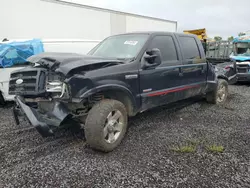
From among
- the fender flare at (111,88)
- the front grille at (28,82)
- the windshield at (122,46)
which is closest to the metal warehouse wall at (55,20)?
the windshield at (122,46)

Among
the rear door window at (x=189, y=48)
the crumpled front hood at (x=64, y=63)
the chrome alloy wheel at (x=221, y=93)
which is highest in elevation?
the rear door window at (x=189, y=48)

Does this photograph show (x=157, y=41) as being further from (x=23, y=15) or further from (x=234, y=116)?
(x=23, y=15)

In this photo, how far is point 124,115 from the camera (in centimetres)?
346

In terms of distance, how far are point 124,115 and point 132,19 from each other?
10.9 metres

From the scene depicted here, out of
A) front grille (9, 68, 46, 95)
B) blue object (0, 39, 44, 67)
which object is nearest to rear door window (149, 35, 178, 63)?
front grille (9, 68, 46, 95)

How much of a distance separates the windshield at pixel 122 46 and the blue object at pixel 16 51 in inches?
105

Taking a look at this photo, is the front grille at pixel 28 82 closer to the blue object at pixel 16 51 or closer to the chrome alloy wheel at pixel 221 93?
the blue object at pixel 16 51

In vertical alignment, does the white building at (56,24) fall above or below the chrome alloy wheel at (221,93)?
above

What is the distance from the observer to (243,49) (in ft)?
38.1

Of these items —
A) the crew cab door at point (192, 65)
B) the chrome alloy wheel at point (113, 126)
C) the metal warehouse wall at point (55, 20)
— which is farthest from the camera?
the metal warehouse wall at point (55, 20)

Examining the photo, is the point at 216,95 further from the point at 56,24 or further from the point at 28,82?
the point at 56,24

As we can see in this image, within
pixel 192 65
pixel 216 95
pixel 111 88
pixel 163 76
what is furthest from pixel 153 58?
pixel 216 95

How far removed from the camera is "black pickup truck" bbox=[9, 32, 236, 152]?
2.99 metres

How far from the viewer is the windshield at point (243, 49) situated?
11.3 meters
